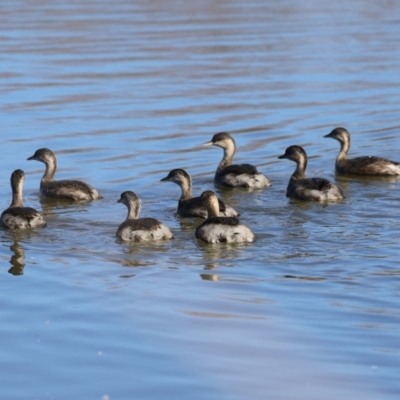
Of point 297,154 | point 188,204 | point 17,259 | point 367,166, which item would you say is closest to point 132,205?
point 188,204

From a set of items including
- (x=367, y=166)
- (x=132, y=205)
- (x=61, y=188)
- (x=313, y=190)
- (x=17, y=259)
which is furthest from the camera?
(x=367, y=166)

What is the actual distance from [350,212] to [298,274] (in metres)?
2.93

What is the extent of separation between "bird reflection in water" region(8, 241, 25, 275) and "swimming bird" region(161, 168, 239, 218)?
223 cm

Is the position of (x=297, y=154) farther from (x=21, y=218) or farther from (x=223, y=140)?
(x=21, y=218)

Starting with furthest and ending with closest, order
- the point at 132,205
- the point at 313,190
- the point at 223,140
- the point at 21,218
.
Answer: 1. the point at 223,140
2. the point at 313,190
3. the point at 132,205
4. the point at 21,218

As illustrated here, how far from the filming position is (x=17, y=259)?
1106cm

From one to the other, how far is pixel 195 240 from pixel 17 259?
1945mm

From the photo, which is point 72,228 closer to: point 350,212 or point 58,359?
point 350,212

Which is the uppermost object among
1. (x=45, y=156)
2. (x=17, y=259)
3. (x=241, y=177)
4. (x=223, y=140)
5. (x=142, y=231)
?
(x=223, y=140)

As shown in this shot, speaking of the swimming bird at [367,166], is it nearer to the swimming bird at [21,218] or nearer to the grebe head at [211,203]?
the grebe head at [211,203]

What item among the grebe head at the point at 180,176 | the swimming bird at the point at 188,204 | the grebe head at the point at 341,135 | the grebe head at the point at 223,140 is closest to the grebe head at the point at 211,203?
the swimming bird at the point at 188,204

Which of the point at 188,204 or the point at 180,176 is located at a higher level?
the point at 180,176

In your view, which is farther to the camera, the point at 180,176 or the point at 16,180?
the point at 180,176

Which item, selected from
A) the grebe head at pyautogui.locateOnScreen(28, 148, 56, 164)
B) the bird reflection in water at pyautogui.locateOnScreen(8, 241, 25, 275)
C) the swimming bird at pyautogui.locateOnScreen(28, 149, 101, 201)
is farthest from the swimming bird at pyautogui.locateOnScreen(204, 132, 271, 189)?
the bird reflection in water at pyautogui.locateOnScreen(8, 241, 25, 275)
